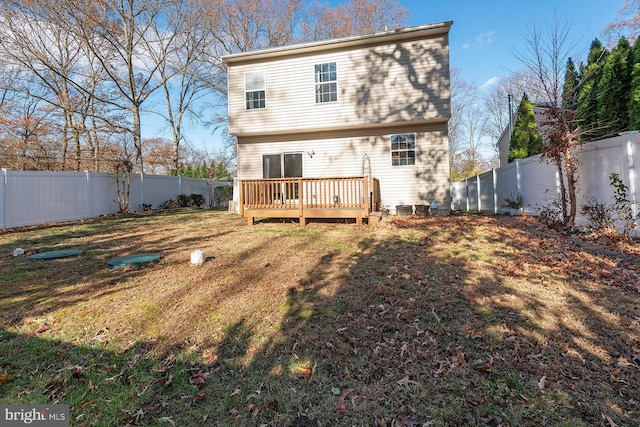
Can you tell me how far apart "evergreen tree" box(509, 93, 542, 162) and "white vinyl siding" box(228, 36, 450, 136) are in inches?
233

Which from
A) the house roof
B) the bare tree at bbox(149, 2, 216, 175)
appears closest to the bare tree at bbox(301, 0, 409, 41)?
the bare tree at bbox(149, 2, 216, 175)

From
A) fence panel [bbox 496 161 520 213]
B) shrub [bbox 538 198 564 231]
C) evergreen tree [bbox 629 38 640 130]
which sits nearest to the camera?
shrub [bbox 538 198 564 231]

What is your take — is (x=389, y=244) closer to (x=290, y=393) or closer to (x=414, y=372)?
(x=414, y=372)

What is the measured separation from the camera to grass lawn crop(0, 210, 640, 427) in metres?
2.03

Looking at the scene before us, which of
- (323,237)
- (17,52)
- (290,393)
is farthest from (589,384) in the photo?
(17,52)

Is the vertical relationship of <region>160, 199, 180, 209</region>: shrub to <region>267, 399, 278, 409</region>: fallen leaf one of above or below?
above

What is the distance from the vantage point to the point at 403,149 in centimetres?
1048

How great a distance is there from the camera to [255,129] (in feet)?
36.5

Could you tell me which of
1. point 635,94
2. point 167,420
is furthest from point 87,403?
point 635,94

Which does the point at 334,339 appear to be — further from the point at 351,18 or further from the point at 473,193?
the point at 351,18

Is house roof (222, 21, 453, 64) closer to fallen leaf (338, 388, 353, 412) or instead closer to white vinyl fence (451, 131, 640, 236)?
white vinyl fence (451, 131, 640, 236)

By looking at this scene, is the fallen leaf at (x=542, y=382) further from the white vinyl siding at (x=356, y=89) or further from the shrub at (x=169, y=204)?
→ the shrub at (x=169, y=204)

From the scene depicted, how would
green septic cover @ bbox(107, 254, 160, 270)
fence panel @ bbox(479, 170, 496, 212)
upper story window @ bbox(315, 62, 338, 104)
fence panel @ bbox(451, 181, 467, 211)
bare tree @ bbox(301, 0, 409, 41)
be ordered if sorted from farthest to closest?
bare tree @ bbox(301, 0, 409, 41)
fence panel @ bbox(451, 181, 467, 211)
fence panel @ bbox(479, 170, 496, 212)
upper story window @ bbox(315, 62, 338, 104)
green septic cover @ bbox(107, 254, 160, 270)

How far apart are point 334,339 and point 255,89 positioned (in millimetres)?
10550
